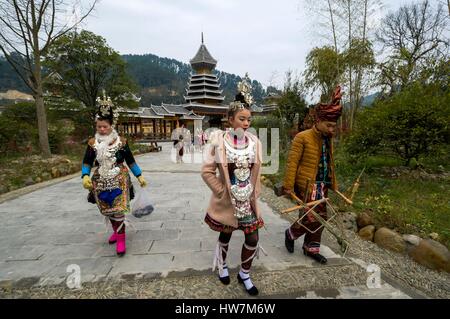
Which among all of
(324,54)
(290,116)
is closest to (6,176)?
(290,116)

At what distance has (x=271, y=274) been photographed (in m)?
2.45

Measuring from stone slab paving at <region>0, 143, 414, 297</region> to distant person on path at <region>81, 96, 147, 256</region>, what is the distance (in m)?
0.36

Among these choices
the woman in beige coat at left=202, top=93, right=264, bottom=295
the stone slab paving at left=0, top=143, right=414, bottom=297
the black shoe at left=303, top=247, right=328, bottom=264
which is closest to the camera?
the woman in beige coat at left=202, top=93, right=264, bottom=295

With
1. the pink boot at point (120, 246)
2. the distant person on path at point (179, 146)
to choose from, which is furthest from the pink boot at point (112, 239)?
the distant person on path at point (179, 146)

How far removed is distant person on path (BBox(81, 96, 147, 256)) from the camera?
2680 mm

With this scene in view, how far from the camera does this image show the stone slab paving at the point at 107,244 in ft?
8.25

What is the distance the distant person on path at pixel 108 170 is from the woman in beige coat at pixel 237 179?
1.22 meters

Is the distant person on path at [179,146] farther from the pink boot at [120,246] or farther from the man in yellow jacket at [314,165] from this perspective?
the man in yellow jacket at [314,165]

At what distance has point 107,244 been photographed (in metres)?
3.09

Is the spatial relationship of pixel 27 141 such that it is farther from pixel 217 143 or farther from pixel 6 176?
pixel 217 143

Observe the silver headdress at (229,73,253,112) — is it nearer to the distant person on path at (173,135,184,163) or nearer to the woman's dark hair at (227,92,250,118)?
the woman's dark hair at (227,92,250,118)

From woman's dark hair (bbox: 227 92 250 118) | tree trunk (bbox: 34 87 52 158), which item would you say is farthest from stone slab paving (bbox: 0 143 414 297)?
tree trunk (bbox: 34 87 52 158)

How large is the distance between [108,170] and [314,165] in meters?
2.32

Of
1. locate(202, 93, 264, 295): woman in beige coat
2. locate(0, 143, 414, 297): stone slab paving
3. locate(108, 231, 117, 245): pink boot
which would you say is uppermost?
locate(202, 93, 264, 295): woman in beige coat
